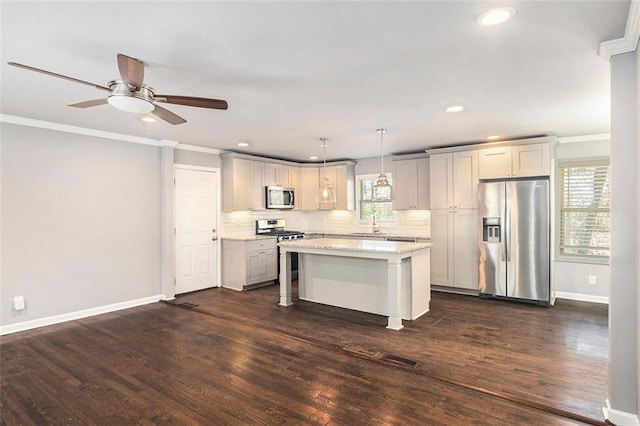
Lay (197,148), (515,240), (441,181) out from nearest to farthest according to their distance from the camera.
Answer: (515,240) < (441,181) < (197,148)

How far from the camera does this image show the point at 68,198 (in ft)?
15.0

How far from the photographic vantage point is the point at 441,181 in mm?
5961

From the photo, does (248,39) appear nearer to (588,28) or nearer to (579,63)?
(588,28)

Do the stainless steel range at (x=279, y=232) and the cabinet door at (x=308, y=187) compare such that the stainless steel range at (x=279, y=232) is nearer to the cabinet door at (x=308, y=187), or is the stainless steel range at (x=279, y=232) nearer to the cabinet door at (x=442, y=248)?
the cabinet door at (x=308, y=187)

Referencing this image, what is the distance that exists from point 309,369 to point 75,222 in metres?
3.68

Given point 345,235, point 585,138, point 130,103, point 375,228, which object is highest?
point 585,138

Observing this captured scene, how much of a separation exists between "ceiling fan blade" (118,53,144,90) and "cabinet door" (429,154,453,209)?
4792mm

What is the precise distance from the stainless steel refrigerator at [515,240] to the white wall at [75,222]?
508 centimetres

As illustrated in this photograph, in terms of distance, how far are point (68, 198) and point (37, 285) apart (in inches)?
43.9

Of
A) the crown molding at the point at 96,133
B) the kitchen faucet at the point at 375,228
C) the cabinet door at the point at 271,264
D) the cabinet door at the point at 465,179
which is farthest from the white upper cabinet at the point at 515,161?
the crown molding at the point at 96,133

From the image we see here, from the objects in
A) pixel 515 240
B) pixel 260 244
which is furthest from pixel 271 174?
pixel 515 240

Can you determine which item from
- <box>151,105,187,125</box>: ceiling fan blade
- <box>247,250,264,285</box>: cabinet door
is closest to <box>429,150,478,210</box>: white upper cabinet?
<box>247,250,264,285</box>: cabinet door

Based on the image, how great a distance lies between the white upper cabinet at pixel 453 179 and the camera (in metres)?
5.68

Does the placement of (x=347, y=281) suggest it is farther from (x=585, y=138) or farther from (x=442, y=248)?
(x=585, y=138)
